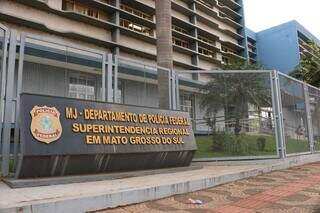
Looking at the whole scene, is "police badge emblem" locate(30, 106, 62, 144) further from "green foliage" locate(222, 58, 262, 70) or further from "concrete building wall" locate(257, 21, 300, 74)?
"concrete building wall" locate(257, 21, 300, 74)

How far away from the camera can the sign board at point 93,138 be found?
6.83 m

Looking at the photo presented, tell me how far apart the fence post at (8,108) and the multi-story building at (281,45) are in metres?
52.6

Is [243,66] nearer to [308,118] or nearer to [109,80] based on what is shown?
[308,118]

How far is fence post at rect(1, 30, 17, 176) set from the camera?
7.45 metres

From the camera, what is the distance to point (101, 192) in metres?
6.01

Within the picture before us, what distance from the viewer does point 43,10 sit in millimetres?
29859

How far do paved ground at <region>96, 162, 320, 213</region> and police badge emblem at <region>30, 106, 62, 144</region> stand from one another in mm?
2076

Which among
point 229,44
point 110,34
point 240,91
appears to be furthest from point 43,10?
point 229,44

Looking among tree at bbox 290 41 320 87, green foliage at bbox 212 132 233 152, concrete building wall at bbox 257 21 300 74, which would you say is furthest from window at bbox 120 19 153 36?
green foliage at bbox 212 132 233 152

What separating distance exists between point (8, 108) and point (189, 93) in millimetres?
6061

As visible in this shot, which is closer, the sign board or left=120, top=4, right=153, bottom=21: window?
the sign board

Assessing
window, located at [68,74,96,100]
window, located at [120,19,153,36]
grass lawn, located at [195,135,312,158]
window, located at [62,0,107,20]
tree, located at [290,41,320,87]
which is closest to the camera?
window, located at [68,74,96,100]

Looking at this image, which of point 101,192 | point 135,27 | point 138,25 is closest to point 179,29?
point 138,25

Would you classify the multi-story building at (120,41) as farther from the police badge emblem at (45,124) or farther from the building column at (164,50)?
the police badge emblem at (45,124)
